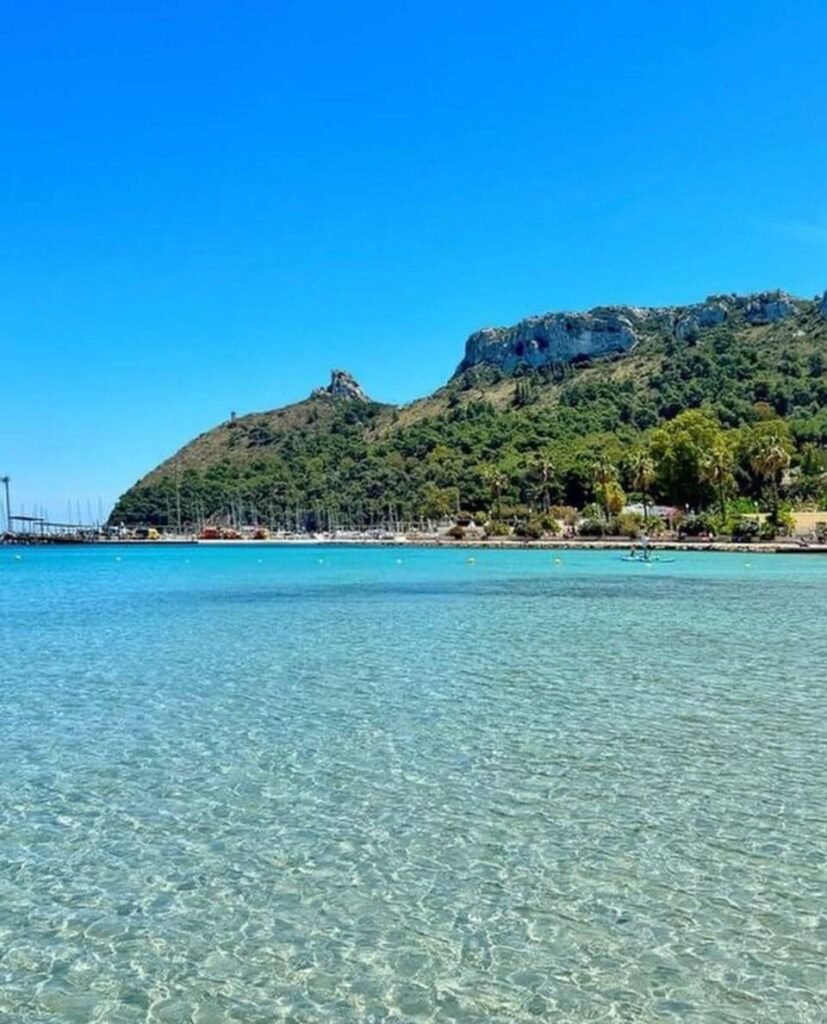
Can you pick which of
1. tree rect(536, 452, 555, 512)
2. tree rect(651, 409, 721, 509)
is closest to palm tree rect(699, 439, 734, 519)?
tree rect(651, 409, 721, 509)

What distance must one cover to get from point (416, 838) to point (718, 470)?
335 ft

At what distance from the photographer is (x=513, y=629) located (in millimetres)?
28531

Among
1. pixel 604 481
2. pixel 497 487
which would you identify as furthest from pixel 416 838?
pixel 497 487

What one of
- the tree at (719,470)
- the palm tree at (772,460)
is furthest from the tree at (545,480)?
the palm tree at (772,460)

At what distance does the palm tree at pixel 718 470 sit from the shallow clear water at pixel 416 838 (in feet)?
286

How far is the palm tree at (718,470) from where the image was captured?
106 m

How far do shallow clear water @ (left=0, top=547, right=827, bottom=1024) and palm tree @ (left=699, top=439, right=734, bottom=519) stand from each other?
87174mm

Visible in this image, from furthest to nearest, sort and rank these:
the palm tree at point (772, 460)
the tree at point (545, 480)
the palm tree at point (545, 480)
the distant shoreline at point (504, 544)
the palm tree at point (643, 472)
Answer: the tree at point (545, 480) → the palm tree at point (545, 480) → the palm tree at point (643, 472) → the palm tree at point (772, 460) → the distant shoreline at point (504, 544)

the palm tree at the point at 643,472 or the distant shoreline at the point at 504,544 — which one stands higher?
the palm tree at the point at 643,472

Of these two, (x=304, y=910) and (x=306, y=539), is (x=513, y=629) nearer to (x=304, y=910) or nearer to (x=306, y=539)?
(x=304, y=910)

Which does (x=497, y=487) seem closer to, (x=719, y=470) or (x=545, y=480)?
(x=545, y=480)

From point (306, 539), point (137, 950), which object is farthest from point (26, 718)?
point (306, 539)

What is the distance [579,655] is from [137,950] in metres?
16.5

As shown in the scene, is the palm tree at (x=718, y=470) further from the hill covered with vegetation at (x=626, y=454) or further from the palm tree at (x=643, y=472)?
the palm tree at (x=643, y=472)
